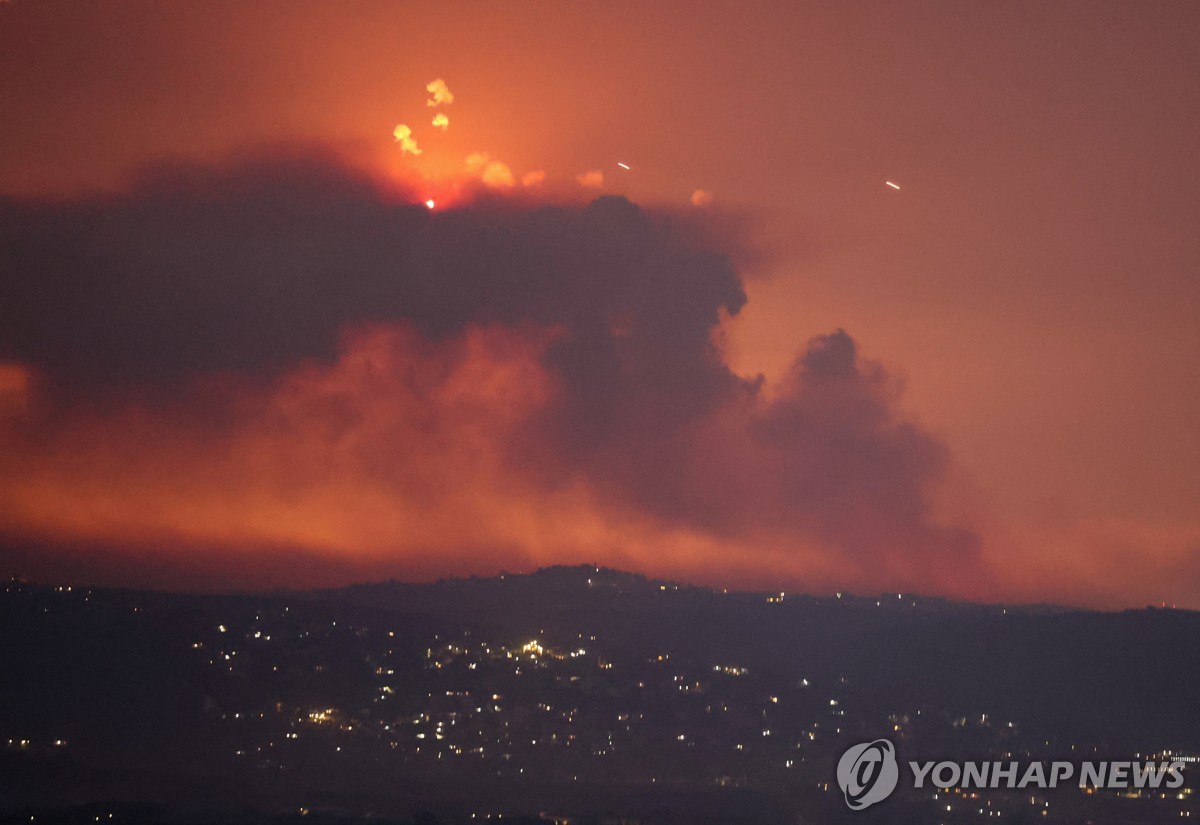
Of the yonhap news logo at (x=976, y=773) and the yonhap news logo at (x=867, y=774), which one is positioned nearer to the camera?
the yonhap news logo at (x=976, y=773)

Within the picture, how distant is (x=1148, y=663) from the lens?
10669 centimetres

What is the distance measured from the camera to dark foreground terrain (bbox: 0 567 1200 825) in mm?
79062

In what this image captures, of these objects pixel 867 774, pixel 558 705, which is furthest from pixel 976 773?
pixel 558 705

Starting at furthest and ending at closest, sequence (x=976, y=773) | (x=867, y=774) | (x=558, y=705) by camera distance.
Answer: (x=558, y=705) < (x=976, y=773) < (x=867, y=774)

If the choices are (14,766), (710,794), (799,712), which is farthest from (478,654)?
(14,766)

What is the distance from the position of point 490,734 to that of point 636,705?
474 inches

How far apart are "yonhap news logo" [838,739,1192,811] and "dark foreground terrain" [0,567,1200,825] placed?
0.97 meters

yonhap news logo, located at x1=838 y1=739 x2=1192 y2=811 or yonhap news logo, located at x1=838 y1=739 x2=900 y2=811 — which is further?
yonhap news logo, located at x1=838 y1=739 x2=900 y2=811

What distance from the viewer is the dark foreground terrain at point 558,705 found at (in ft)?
259

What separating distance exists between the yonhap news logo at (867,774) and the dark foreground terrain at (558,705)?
3.57ft

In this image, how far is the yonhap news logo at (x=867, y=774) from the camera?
77.2 m

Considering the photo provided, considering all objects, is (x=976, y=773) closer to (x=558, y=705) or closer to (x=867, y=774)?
(x=867, y=774)

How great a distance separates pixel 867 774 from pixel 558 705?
103 ft

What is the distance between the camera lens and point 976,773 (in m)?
81.0
